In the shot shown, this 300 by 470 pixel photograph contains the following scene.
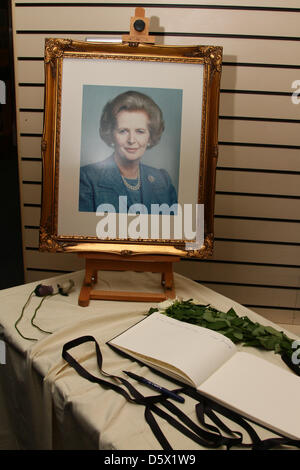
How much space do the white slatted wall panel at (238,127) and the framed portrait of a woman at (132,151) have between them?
467 millimetres

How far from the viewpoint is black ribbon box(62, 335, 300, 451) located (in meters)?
0.72

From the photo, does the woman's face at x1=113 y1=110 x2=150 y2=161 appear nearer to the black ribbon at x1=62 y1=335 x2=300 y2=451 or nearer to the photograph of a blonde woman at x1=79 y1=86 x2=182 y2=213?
the photograph of a blonde woman at x1=79 y1=86 x2=182 y2=213

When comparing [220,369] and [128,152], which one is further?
[128,152]

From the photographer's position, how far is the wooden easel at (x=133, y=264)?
4.27ft

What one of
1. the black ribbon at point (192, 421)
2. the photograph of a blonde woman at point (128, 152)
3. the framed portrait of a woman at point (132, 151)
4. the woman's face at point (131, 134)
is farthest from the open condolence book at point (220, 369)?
the woman's face at point (131, 134)

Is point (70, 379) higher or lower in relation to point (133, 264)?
lower

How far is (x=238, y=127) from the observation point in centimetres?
175

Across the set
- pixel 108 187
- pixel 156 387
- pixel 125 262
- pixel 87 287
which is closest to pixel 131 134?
pixel 108 187

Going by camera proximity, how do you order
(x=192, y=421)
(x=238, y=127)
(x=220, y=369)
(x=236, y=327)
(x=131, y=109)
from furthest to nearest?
(x=238, y=127), (x=131, y=109), (x=236, y=327), (x=220, y=369), (x=192, y=421)

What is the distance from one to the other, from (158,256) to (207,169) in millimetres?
356

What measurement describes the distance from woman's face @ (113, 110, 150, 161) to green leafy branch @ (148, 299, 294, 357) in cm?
56

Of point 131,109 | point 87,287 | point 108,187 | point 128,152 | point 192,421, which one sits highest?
point 131,109

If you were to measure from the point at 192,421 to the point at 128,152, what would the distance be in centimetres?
89

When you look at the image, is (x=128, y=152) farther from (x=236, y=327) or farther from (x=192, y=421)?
(x=192, y=421)
